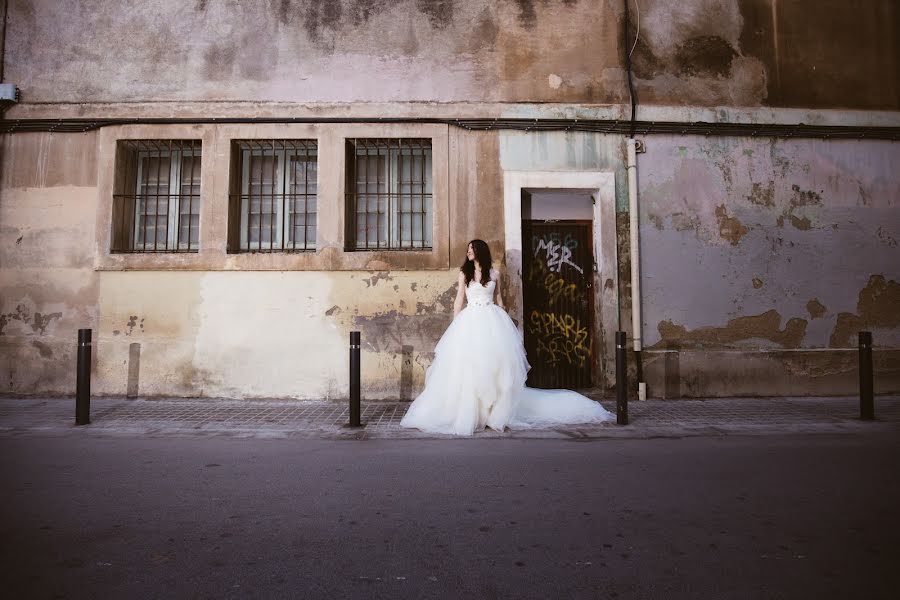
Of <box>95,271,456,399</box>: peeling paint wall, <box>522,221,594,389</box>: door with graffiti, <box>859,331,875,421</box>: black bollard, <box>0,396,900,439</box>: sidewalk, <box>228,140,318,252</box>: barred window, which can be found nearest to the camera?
<box>0,396,900,439</box>: sidewalk

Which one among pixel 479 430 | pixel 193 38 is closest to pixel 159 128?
pixel 193 38

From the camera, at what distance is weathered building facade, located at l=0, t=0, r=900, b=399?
7.48 metres

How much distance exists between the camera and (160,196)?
7852 mm

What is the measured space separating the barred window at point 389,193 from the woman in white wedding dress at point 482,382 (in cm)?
221

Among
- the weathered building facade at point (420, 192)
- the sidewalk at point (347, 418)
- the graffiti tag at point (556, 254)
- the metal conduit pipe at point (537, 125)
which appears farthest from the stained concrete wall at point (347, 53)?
the sidewalk at point (347, 418)

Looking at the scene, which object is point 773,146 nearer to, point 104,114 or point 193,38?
point 193,38

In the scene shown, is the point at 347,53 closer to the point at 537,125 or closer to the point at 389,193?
the point at 389,193

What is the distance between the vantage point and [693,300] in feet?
25.4

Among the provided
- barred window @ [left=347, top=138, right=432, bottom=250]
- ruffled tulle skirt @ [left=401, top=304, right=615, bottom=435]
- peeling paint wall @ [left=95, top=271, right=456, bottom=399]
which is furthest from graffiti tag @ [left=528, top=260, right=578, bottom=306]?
ruffled tulle skirt @ [left=401, top=304, right=615, bottom=435]

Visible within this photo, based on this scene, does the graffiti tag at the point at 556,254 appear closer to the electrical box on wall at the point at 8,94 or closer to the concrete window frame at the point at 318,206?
the concrete window frame at the point at 318,206

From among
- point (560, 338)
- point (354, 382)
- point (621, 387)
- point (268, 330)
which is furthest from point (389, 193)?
point (621, 387)

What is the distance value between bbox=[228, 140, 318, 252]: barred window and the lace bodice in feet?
10.6

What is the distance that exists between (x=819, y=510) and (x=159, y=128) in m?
9.20

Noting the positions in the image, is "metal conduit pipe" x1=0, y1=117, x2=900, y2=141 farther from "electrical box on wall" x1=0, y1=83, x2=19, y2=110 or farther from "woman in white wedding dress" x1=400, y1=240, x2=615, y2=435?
"woman in white wedding dress" x1=400, y1=240, x2=615, y2=435
